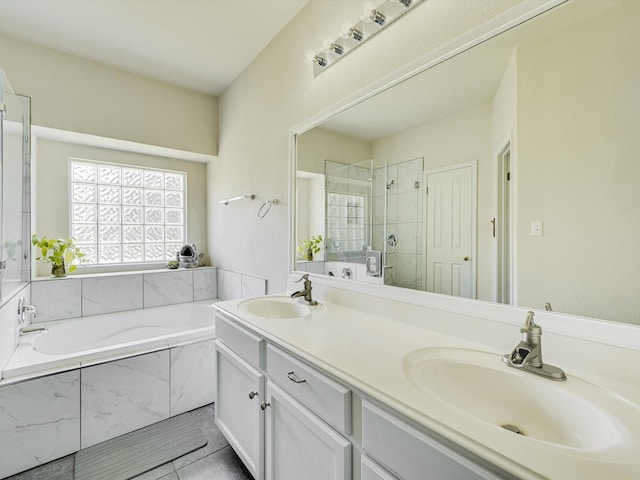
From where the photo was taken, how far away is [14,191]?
1.94 m

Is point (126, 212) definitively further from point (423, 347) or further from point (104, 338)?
point (423, 347)

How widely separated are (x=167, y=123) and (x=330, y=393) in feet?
9.81

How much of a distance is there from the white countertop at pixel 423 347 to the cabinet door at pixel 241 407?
0.25m

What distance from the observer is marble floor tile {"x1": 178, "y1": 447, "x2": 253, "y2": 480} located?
1.55 meters

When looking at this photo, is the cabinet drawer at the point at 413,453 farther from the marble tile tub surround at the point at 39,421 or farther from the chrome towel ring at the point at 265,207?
the marble tile tub surround at the point at 39,421

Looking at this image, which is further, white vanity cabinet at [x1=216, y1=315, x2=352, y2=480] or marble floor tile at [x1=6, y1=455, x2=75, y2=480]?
marble floor tile at [x1=6, y1=455, x2=75, y2=480]

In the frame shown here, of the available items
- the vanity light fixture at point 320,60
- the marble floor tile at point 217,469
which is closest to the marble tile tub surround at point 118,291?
the marble floor tile at point 217,469

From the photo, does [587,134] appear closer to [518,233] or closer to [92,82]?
[518,233]

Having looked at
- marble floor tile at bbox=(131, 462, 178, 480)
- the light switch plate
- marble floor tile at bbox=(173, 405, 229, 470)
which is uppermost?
the light switch plate

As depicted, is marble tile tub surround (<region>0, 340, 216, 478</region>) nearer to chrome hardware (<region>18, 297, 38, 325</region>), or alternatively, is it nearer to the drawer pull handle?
chrome hardware (<region>18, 297, 38, 325</region>)

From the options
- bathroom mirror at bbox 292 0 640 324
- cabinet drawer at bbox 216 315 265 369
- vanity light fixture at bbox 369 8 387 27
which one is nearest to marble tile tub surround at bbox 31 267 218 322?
cabinet drawer at bbox 216 315 265 369

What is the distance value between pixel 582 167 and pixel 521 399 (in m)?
0.68

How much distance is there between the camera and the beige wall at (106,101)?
224cm

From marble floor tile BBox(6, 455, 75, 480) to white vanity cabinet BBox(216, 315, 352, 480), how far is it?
0.80 meters
